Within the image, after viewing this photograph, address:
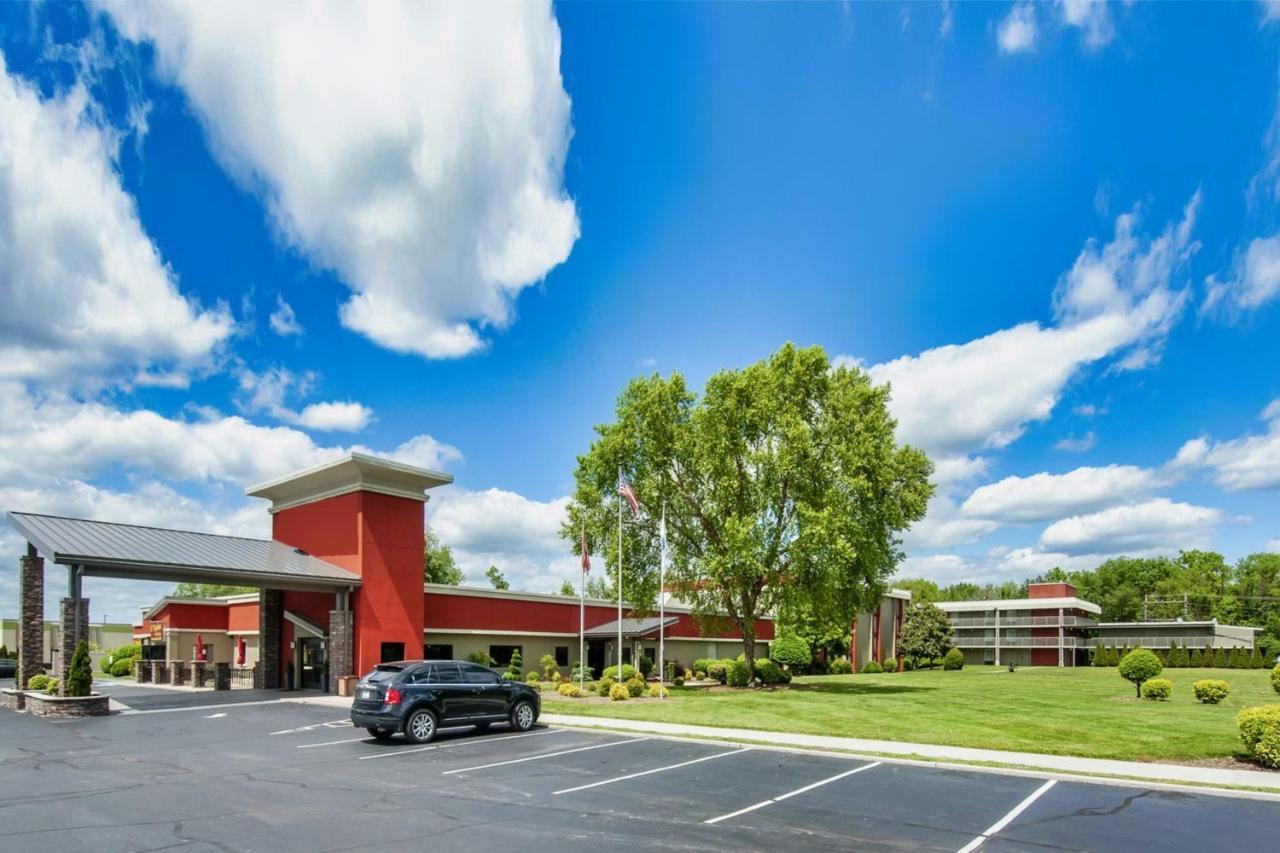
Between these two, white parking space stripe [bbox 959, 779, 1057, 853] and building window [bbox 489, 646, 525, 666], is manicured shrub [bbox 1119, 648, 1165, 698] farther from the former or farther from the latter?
building window [bbox 489, 646, 525, 666]

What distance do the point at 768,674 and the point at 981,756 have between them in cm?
2330

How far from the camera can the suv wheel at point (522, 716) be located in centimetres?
2156

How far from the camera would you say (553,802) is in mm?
12797

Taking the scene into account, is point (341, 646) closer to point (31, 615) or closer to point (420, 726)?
point (31, 615)

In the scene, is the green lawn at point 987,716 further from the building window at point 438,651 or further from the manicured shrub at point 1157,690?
the building window at point 438,651

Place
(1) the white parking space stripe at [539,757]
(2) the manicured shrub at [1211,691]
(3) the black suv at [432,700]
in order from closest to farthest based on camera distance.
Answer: (1) the white parking space stripe at [539,757] < (3) the black suv at [432,700] < (2) the manicured shrub at [1211,691]

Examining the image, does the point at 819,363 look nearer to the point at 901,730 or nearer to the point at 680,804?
the point at 901,730

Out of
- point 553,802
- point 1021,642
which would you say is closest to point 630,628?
point 553,802

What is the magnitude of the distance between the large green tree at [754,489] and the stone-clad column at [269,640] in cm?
1314

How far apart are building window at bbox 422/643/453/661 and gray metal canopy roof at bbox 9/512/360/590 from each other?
5345 millimetres

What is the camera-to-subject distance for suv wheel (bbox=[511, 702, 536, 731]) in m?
21.6

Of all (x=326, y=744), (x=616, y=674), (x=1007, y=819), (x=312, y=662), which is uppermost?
(x=1007, y=819)

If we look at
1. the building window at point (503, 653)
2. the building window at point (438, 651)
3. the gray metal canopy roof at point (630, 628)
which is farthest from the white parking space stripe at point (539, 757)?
the gray metal canopy roof at point (630, 628)

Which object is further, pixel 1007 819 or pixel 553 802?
pixel 553 802
